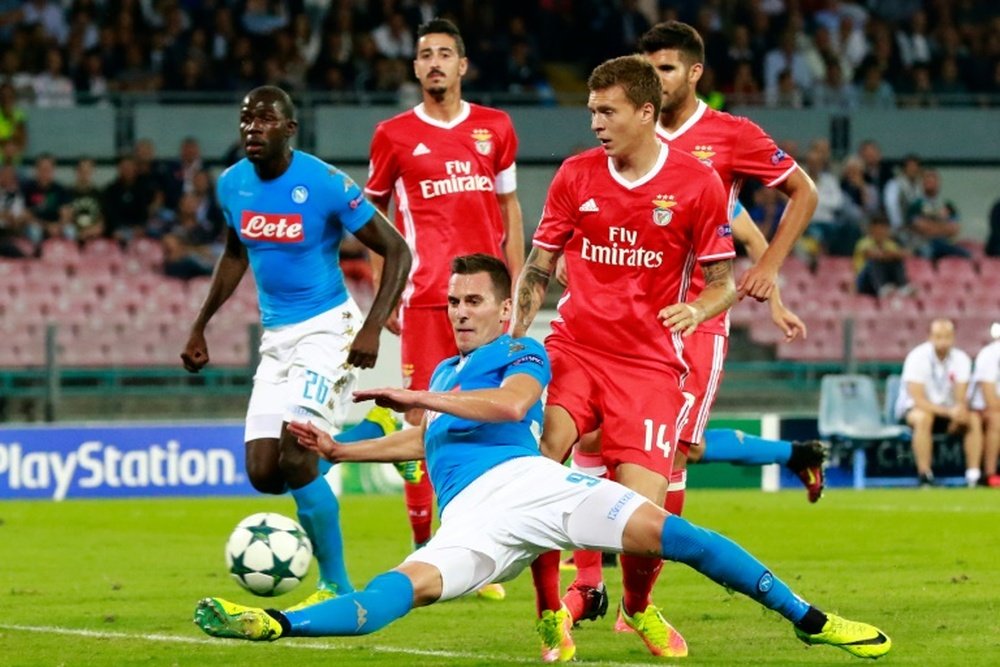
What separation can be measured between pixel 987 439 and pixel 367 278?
22.1 ft

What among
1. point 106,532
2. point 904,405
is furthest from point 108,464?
point 904,405

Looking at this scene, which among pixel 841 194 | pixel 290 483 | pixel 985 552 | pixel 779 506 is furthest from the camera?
pixel 841 194

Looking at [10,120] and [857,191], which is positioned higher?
[10,120]

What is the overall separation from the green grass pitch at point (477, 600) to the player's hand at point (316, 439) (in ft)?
3.69

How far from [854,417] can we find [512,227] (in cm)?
975

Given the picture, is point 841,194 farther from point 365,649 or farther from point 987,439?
point 365,649

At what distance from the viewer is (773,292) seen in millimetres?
8938

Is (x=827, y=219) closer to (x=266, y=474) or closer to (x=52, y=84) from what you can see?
(x=52, y=84)

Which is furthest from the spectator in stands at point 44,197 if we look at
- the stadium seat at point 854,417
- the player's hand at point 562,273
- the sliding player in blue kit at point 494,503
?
the sliding player in blue kit at point 494,503

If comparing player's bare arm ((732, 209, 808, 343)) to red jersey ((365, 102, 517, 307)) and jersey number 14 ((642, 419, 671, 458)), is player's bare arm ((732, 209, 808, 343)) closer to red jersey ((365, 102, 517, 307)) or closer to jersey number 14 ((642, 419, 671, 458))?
red jersey ((365, 102, 517, 307))

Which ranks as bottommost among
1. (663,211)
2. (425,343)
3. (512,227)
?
(425,343)

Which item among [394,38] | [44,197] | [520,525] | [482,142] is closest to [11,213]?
[44,197]

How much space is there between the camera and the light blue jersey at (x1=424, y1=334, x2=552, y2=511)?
668 cm

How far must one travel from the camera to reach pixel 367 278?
803 inches
